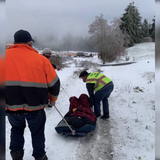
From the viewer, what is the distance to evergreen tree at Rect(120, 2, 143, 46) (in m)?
31.8

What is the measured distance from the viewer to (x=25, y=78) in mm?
1827

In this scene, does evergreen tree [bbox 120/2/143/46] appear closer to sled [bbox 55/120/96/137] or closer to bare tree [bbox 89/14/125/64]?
bare tree [bbox 89/14/125/64]

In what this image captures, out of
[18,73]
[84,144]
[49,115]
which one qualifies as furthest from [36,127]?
[49,115]

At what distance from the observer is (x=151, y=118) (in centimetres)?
397

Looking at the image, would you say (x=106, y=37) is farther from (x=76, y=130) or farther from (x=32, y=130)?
(x=32, y=130)

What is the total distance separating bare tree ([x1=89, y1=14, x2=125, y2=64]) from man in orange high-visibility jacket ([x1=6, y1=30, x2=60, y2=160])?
2239 centimetres

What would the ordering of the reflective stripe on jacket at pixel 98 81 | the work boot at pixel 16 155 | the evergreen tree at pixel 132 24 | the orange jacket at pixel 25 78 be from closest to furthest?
1. the orange jacket at pixel 25 78
2. the work boot at pixel 16 155
3. the reflective stripe on jacket at pixel 98 81
4. the evergreen tree at pixel 132 24

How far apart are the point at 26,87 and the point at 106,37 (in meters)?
23.4

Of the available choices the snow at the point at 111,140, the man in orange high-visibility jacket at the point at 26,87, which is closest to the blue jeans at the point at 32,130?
the man in orange high-visibility jacket at the point at 26,87

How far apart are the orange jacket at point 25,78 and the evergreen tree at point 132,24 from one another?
102 feet

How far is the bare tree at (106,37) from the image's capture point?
76.4 ft

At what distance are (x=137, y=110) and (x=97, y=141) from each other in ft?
7.52

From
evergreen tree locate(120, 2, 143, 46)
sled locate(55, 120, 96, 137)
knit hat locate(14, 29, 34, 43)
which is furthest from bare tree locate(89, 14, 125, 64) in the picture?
knit hat locate(14, 29, 34, 43)

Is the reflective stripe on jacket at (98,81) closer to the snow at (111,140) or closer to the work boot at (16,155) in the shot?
the snow at (111,140)
